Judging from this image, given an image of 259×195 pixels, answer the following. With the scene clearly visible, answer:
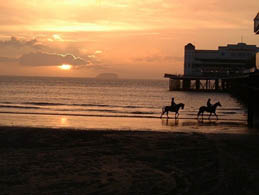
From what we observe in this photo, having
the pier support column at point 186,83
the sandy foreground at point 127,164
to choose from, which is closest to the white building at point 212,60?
the pier support column at point 186,83

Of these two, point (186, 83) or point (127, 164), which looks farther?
point (186, 83)

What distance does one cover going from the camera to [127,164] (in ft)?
36.2

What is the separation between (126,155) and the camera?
12359 mm

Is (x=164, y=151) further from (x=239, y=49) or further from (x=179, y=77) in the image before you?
(x=239, y=49)

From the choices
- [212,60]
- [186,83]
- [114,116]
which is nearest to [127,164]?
[114,116]

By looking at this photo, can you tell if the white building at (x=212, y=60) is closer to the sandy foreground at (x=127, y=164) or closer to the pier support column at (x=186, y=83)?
the pier support column at (x=186, y=83)

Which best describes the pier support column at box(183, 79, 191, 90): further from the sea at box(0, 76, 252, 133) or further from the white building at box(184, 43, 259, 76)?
the sea at box(0, 76, 252, 133)

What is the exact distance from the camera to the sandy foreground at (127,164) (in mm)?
8711

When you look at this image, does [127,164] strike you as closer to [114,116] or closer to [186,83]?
[114,116]

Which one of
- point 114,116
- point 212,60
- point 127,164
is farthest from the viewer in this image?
point 212,60

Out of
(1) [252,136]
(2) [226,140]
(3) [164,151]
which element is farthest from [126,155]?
(1) [252,136]

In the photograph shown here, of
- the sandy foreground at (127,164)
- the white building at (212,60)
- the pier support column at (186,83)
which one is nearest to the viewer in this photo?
the sandy foreground at (127,164)

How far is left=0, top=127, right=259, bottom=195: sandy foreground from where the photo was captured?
8711mm

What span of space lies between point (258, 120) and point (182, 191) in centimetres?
1876
